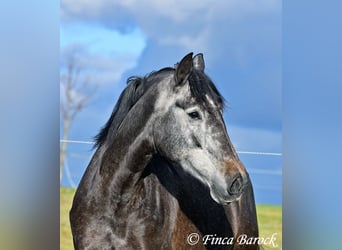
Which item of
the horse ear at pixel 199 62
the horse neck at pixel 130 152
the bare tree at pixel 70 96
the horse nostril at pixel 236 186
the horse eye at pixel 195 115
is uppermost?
the horse ear at pixel 199 62

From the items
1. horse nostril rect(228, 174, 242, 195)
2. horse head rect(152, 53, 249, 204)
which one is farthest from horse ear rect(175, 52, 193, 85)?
horse nostril rect(228, 174, 242, 195)

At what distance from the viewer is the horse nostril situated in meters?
1.93

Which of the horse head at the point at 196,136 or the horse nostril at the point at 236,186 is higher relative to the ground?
the horse head at the point at 196,136

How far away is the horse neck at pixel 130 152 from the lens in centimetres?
201

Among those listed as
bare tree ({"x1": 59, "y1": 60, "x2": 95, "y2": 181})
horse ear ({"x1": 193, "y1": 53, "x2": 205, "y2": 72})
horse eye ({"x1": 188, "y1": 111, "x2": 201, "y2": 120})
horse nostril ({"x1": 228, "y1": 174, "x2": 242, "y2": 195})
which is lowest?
horse nostril ({"x1": 228, "y1": 174, "x2": 242, "y2": 195})

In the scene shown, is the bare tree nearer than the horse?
No

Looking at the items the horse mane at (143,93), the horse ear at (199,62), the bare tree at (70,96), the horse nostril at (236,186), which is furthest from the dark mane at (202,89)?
the bare tree at (70,96)

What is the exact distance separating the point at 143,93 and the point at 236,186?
0.46 metres

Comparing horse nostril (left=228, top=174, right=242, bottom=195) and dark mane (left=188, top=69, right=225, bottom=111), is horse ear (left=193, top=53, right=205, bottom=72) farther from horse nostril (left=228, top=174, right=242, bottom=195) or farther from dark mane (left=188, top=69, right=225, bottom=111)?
horse nostril (left=228, top=174, right=242, bottom=195)

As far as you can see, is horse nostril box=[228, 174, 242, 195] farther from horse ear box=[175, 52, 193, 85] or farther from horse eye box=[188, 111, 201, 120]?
horse ear box=[175, 52, 193, 85]

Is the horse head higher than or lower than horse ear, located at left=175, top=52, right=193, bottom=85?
lower

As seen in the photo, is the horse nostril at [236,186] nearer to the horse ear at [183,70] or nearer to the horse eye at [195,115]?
the horse eye at [195,115]
